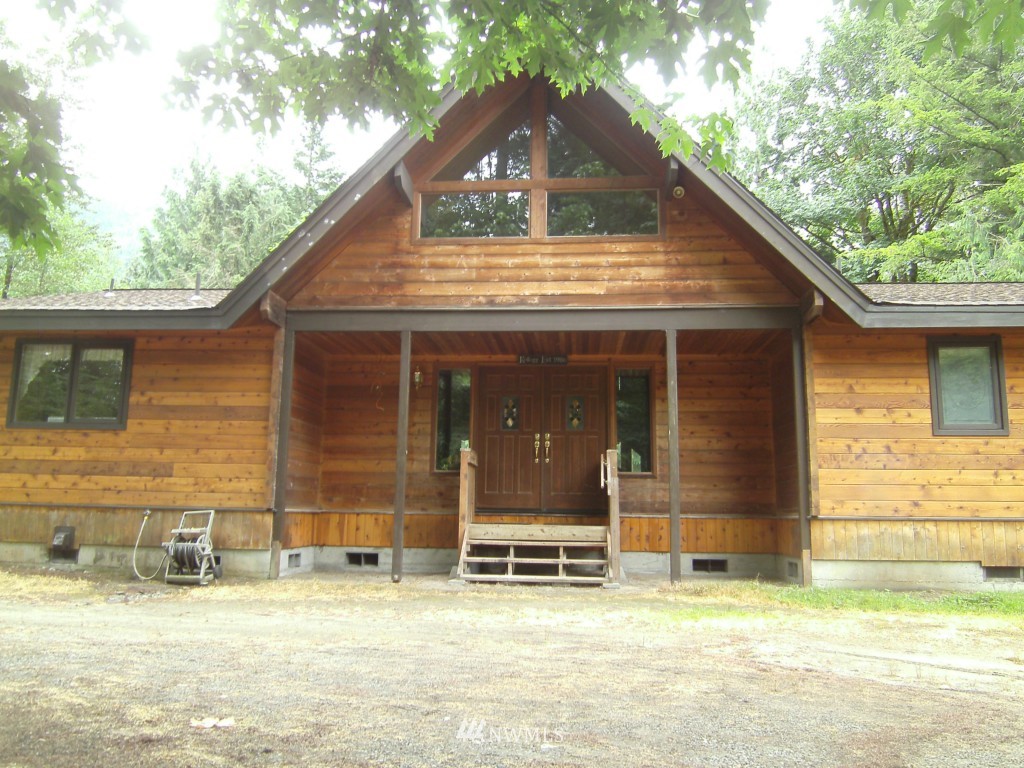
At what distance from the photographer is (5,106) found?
3520 mm

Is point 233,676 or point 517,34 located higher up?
point 517,34

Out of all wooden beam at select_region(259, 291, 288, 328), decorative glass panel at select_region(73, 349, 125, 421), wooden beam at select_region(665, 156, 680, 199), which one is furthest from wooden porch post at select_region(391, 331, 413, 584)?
decorative glass panel at select_region(73, 349, 125, 421)

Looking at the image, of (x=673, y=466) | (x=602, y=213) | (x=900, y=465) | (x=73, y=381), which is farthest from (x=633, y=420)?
(x=73, y=381)

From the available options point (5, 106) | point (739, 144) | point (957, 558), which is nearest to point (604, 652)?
point (5, 106)

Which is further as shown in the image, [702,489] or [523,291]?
[702,489]

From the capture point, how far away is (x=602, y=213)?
9695 mm

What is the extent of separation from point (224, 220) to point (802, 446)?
85.6 ft

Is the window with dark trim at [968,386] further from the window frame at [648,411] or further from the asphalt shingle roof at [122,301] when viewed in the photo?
the asphalt shingle roof at [122,301]

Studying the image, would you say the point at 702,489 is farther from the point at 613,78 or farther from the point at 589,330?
the point at 613,78

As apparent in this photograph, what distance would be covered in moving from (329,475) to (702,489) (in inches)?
204

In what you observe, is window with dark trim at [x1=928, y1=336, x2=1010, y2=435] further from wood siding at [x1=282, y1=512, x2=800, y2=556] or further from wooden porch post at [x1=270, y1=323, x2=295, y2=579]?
wooden porch post at [x1=270, y1=323, x2=295, y2=579]

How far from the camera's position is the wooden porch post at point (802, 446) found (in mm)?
8945

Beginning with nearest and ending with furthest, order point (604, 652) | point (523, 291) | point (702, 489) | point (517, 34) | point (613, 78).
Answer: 1. point (517, 34)
2. point (613, 78)
3. point (604, 652)
4. point (523, 291)
5. point (702, 489)

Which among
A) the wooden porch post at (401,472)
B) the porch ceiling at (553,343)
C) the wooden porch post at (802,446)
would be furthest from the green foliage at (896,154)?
the wooden porch post at (401,472)
